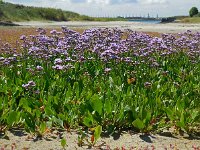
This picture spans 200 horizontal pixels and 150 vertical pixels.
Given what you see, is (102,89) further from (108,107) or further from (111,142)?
(111,142)

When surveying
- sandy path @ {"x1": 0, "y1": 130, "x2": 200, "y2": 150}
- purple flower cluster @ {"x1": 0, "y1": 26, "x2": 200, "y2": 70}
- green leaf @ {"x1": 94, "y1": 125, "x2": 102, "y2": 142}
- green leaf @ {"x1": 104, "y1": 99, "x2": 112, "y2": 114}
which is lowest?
sandy path @ {"x1": 0, "y1": 130, "x2": 200, "y2": 150}

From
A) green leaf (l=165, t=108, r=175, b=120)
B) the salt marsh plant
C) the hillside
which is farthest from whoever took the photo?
the hillside

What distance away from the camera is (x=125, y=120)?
17.5 ft

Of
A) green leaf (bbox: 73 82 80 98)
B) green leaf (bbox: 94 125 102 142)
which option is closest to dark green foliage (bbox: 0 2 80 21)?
green leaf (bbox: 73 82 80 98)

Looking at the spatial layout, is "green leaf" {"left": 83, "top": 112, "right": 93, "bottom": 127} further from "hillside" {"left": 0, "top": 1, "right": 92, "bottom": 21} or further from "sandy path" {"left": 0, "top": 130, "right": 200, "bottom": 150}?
"hillside" {"left": 0, "top": 1, "right": 92, "bottom": 21}

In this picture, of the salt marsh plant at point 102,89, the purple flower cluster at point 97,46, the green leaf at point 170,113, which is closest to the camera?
the salt marsh plant at point 102,89

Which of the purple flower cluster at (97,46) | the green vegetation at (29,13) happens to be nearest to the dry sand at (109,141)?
the purple flower cluster at (97,46)

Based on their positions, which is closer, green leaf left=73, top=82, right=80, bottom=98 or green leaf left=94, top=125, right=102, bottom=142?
green leaf left=94, top=125, right=102, bottom=142

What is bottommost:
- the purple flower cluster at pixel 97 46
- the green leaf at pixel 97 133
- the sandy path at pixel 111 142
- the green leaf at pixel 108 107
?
the sandy path at pixel 111 142

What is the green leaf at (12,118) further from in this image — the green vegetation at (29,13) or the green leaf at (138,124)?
the green vegetation at (29,13)

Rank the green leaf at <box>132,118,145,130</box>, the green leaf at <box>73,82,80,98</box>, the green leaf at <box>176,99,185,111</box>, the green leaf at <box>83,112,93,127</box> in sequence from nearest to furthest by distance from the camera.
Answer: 1. the green leaf at <box>132,118,145,130</box>
2. the green leaf at <box>83,112,93,127</box>
3. the green leaf at <box>176,99,185,111</box>
4. the green leaf at <box>73,82,80,98</box>

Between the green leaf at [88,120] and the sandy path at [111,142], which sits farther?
the green leaf at [88,120]

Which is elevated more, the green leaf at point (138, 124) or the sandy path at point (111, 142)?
the green leaf at point (138, 124)

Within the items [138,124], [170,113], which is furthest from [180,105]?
[138,124]
